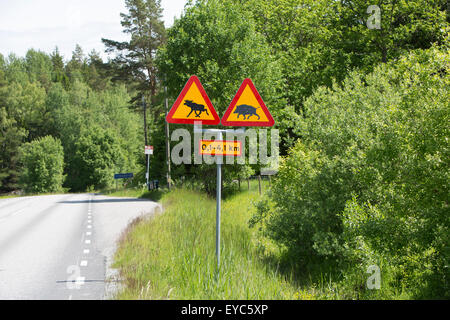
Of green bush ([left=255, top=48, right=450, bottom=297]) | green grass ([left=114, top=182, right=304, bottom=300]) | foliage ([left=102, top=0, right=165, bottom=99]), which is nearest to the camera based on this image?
green grass ([left=114, top=182, right=304, bottom=300])

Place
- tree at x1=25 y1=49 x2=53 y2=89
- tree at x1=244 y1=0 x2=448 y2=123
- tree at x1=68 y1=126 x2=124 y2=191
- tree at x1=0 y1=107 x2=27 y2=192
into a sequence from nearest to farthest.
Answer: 1. tree at x1=244 y1=0 x2=448 y2=123
2. tree at x1=0 y1=107 x2=27 y2=192
3. tree at x1=68 y1=126 x2=124 y2=191
4. tree at x1=25 y1=49 x2=53 y2=89

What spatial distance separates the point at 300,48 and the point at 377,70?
19883 millimetres

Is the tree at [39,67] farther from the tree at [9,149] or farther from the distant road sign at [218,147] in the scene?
the distant road sign at [218,147]

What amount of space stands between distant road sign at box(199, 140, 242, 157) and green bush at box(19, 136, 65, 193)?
72.4m

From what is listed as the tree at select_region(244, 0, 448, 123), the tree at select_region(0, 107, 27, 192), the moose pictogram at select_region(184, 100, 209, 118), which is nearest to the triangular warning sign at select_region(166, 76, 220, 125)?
the moose pictogram at select_region(184, 100, 209, 118)

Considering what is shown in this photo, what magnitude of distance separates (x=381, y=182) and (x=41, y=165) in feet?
236

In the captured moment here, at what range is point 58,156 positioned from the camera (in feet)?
242

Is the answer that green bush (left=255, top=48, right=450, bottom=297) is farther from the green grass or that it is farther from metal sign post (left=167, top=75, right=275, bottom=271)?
metal sign post (left=167, top=75, right=275, bottom=271)

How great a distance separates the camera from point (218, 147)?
5645 mm

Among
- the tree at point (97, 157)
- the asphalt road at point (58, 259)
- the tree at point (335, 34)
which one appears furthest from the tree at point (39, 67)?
the asphalt road at point (58, 259)

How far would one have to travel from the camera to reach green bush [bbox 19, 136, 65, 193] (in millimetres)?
71562

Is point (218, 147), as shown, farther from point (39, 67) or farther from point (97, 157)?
point (39, 67)

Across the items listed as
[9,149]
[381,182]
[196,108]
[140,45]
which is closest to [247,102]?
[196,108]
